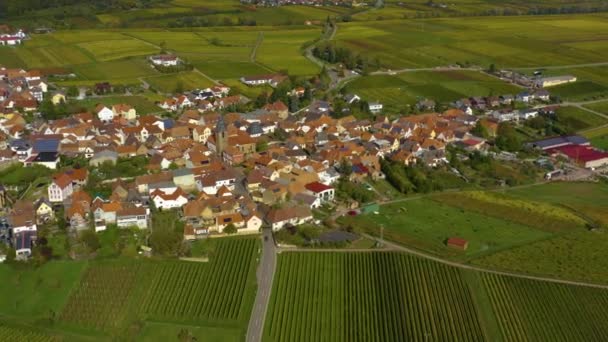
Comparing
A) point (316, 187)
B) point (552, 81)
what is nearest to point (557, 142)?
point (552, 81)

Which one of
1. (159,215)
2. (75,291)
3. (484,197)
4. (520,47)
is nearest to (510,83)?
(520,47)

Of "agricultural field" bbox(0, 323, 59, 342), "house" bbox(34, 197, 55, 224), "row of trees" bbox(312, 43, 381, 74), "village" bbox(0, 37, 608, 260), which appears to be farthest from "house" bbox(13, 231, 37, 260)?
"row of trees" bbox(312, 43, 381, 74)

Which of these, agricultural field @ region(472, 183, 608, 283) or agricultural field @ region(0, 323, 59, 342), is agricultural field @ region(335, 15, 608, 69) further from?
agricultural field @ region(0, 323, 59, 342)

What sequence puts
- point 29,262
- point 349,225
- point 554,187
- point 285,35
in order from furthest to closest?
point 285,35 → point 554,187 → point 349,225 → point 29,262

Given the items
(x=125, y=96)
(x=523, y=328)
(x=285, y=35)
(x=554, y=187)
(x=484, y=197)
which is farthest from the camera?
(x=285, y=35)

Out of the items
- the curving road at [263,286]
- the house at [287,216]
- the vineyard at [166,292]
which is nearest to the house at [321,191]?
the house at [287,216]

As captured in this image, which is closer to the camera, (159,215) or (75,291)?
(75,291)

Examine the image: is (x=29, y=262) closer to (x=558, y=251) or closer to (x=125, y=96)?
(x=558, y=251)
